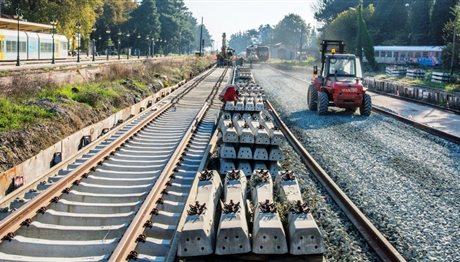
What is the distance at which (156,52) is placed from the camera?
10300 cm

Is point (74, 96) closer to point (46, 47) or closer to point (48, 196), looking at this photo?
point (48, 196)

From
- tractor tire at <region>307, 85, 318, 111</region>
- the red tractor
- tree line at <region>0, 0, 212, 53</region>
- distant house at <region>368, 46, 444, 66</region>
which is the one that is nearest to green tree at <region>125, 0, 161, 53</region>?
tree line at <region>0, 0, 212, 53</region>

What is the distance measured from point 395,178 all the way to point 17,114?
31.7 feet

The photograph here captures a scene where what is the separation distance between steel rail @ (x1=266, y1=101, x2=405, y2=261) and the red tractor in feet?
26.2

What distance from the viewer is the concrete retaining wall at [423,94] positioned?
85.0ft

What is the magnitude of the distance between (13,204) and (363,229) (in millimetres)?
5144

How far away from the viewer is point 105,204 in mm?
7699

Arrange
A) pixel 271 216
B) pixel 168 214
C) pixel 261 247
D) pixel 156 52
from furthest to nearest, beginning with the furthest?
pixel 156 52, pixel 168 214, pixel 271 216, pixel 261 247

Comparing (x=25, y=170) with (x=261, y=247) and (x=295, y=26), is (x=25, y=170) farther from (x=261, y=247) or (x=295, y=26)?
(x=295, y=26)

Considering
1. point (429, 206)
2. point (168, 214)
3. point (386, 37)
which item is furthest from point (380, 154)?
point (386, 37)

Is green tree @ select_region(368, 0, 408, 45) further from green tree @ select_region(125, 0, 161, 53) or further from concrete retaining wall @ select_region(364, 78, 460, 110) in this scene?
concrete retaining wall @ select_region(364, 78, 460, 110)

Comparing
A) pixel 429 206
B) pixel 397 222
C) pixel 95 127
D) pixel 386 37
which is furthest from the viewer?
pixel 386 37

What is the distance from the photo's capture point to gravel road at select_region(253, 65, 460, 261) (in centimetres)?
716

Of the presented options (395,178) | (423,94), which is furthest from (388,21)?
(395,178)
